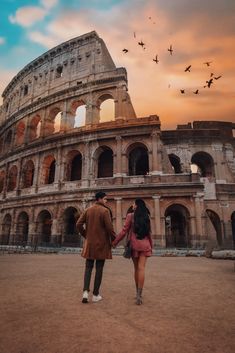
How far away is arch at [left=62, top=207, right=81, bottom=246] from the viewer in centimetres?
1566

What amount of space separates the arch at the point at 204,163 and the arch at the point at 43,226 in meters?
13.4

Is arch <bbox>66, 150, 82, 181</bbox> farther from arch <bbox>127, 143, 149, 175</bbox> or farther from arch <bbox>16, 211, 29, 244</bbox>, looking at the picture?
arch <bbox>16, 211, 29, 244</bbox>

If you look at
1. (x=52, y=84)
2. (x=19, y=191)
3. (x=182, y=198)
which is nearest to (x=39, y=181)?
(x=19, y=191)

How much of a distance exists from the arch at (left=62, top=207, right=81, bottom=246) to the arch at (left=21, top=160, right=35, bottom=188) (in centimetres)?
545

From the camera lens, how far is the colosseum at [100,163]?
1509 centimetres

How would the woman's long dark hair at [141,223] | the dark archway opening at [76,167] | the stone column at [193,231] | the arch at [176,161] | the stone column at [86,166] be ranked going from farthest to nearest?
1. the arch at [176,161]
2. the dark archway opening at [76,167]
3. the stone column at [86,166]
4. the stone column at [193,231]
5. the woman's long dark hair at [141,223]

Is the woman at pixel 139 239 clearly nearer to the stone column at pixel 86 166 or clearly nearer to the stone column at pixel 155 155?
the stone column at pixel 155 155

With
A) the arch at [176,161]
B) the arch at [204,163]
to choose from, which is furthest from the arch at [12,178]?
the arch at [204,163]

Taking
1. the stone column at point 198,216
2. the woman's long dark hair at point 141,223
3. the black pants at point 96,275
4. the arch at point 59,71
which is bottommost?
the black pants at point 96,275

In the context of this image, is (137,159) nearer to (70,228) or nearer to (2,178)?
(70,228)

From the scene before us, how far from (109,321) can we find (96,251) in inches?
39.2

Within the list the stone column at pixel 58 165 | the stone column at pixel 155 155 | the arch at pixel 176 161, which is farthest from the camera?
the arch at pixel 176 161

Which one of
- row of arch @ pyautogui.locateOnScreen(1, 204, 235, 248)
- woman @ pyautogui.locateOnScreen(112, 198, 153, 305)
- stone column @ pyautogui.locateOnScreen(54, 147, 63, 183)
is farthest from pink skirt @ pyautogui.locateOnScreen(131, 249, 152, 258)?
stone column @ pyautogui.locateOnScreen(54, 147, 63, 183)

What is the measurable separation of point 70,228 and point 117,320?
16648 mm
